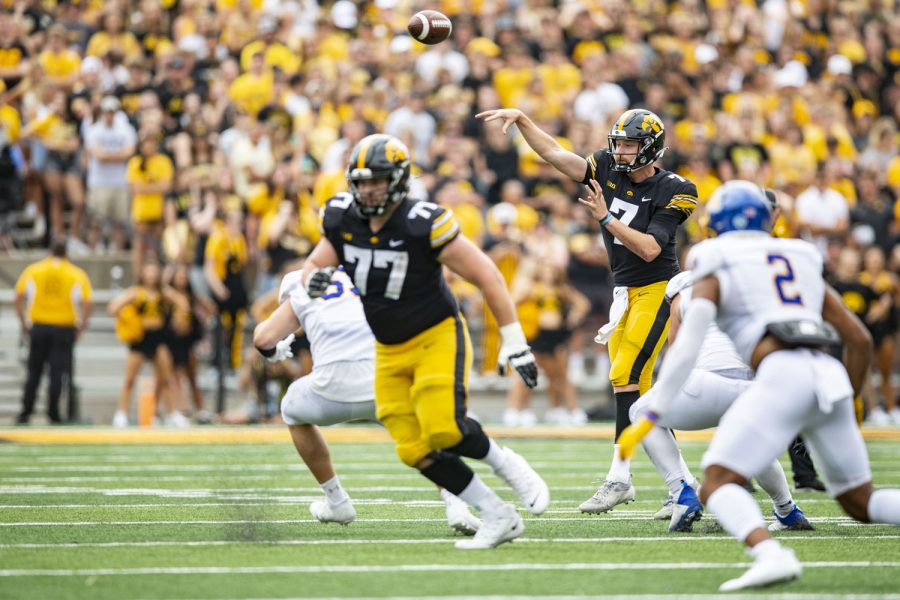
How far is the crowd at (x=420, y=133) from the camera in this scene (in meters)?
15.9

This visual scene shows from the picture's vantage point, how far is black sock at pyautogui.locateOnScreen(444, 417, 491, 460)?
6449 mm

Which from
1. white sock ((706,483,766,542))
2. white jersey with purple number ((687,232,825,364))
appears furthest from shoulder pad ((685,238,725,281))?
white sock ((706,483,766,542))

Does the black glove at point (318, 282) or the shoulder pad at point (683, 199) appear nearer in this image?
the black glove at point (318, 282)

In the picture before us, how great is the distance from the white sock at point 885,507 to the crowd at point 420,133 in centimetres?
982

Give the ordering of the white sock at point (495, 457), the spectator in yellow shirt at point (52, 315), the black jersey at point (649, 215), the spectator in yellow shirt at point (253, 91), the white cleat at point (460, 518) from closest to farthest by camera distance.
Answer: the white sock at point (495, 457) → the white cleat at point (460, 518) → the black jersey at point (649, 215) → the spectator in yellow shirt at point (52, 315) → the spectator in yellow shirt at point (253, 91)

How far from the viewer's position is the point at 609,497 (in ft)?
25.6

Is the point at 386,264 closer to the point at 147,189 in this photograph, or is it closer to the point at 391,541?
the point at 391,541

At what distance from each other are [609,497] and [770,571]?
2.63m

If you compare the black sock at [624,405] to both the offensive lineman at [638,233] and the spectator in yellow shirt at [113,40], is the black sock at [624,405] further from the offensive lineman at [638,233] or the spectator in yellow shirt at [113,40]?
the spectator in yellow shirt at [113,40]

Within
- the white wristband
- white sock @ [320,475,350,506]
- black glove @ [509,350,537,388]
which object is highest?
the white wristband

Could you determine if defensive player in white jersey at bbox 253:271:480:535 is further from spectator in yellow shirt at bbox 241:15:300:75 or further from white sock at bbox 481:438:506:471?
spectator in yellow shirt at bbox 241:15:300:75

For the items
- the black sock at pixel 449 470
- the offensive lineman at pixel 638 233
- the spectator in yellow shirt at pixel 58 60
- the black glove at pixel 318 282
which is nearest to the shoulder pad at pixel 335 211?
the black glove at pixel 318 282

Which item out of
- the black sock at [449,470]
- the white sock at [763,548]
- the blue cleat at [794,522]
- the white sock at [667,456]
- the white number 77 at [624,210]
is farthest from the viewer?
the white number 77 at [624,210]

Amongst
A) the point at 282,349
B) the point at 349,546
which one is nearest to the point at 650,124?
the point at 282,349
